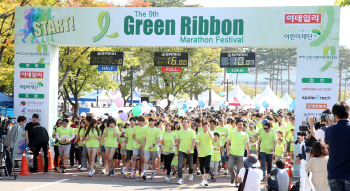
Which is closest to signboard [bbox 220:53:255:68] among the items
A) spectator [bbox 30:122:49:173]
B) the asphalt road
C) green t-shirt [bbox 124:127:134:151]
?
the asphalt road

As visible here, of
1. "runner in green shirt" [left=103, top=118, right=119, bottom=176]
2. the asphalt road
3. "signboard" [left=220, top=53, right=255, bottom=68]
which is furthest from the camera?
"signboard" [left=220, top=53, right=255, bottom=68]

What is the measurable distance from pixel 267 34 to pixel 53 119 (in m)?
8.04

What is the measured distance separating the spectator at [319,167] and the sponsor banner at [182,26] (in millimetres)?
7136

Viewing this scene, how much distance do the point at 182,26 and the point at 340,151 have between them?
29.5ft

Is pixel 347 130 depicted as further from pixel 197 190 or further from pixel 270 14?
pixel 270 14

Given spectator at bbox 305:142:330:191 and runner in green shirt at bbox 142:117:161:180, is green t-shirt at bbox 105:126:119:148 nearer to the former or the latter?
runner in green shirt at bbox 142:117:161:180

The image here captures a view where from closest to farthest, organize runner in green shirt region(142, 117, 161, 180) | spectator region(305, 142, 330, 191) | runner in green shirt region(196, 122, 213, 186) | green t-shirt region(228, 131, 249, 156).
A: 1. spectator region(305, 142, 330, 191)
2. green t-shirt region(228, 131, 249, 156)
3. runner in green shirt region(196, 122, 213, 186)
4. runner in green shirt region(142, 117, 161, 180)

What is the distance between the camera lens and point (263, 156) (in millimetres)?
11133

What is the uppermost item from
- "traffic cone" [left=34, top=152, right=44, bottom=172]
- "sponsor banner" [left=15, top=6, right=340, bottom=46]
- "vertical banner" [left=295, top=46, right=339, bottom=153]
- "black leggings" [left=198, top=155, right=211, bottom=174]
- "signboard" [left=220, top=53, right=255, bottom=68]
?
"sponsor banner" [left=15, top=6, right=340, bottom=46]

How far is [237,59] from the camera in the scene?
604 inches

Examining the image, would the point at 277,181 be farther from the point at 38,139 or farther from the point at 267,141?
the point at 38,139

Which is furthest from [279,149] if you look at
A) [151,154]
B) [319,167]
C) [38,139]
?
[38,139]

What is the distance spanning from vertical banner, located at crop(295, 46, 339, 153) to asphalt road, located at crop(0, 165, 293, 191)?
2.96 m

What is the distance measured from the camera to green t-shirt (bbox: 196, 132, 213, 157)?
10.5 meters
